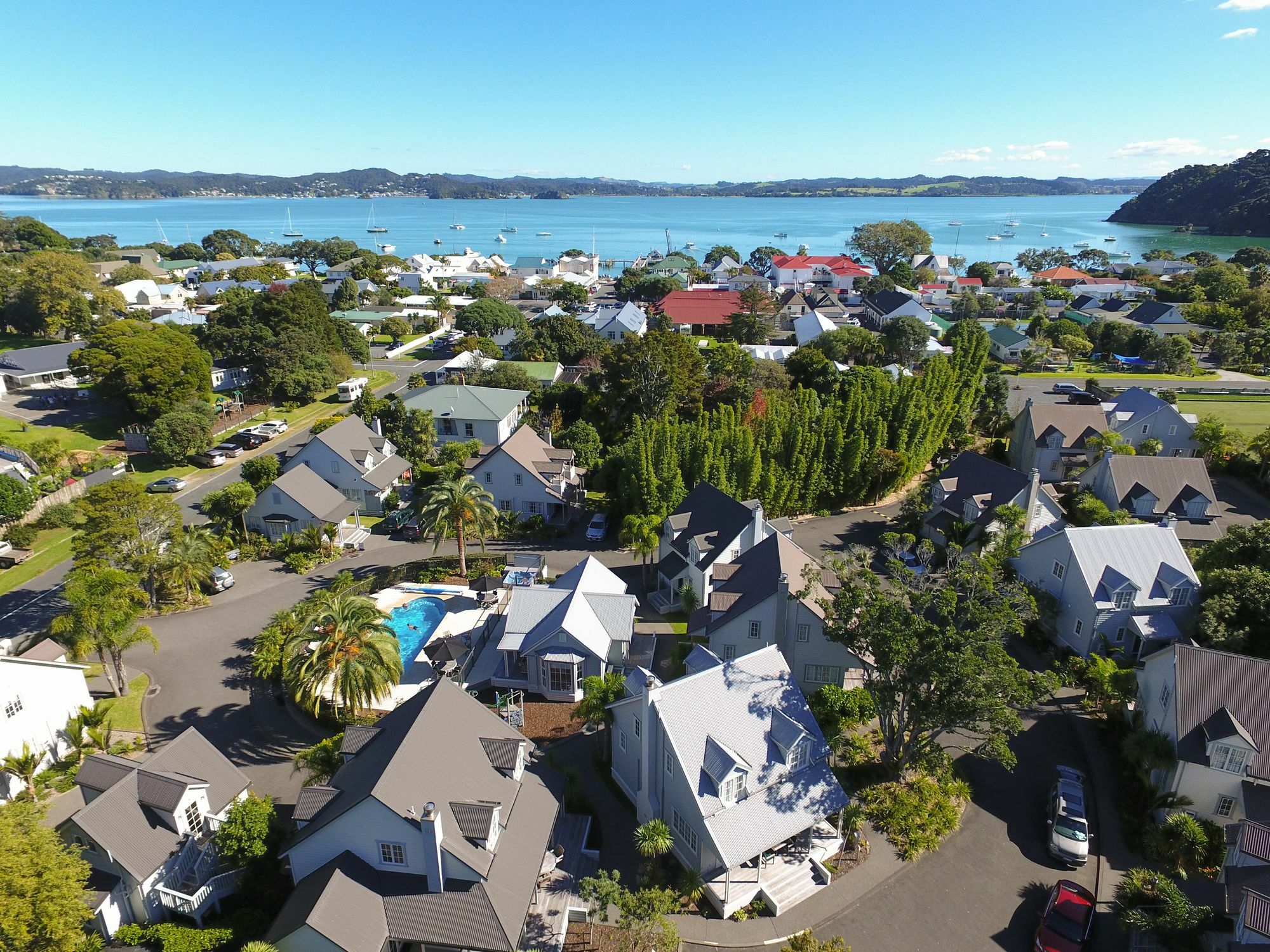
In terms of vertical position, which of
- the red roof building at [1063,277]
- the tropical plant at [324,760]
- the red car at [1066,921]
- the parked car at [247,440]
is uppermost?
the red roof building at [1063,277]

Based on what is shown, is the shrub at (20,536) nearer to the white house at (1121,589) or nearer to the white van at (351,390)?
the white van at (351,390)

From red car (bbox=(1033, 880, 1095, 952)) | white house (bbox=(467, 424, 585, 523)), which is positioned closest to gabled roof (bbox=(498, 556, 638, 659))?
white house (bbox=(467, 424, 585, 523))

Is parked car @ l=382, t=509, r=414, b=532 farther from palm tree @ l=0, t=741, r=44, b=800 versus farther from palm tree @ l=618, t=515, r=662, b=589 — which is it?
palm tree @ l=0, t=741, r=44, b=800

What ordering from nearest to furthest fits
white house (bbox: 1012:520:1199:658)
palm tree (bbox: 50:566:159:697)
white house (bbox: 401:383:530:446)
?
palm tree (bbox: 50:566:159:697) → white house (bbox: 1012:520:1199:658) → white house (bbox: 401:383:530:446)

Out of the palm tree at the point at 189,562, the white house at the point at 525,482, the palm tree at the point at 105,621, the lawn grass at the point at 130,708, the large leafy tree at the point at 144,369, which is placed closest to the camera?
the palm tree at the point at 105,621

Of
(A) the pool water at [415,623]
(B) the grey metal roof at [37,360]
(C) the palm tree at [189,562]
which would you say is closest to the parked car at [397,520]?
(A) the pool water at [415,623]

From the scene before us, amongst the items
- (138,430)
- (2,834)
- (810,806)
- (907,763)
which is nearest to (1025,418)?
(907,763)

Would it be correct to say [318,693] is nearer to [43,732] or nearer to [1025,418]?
[43,732]
